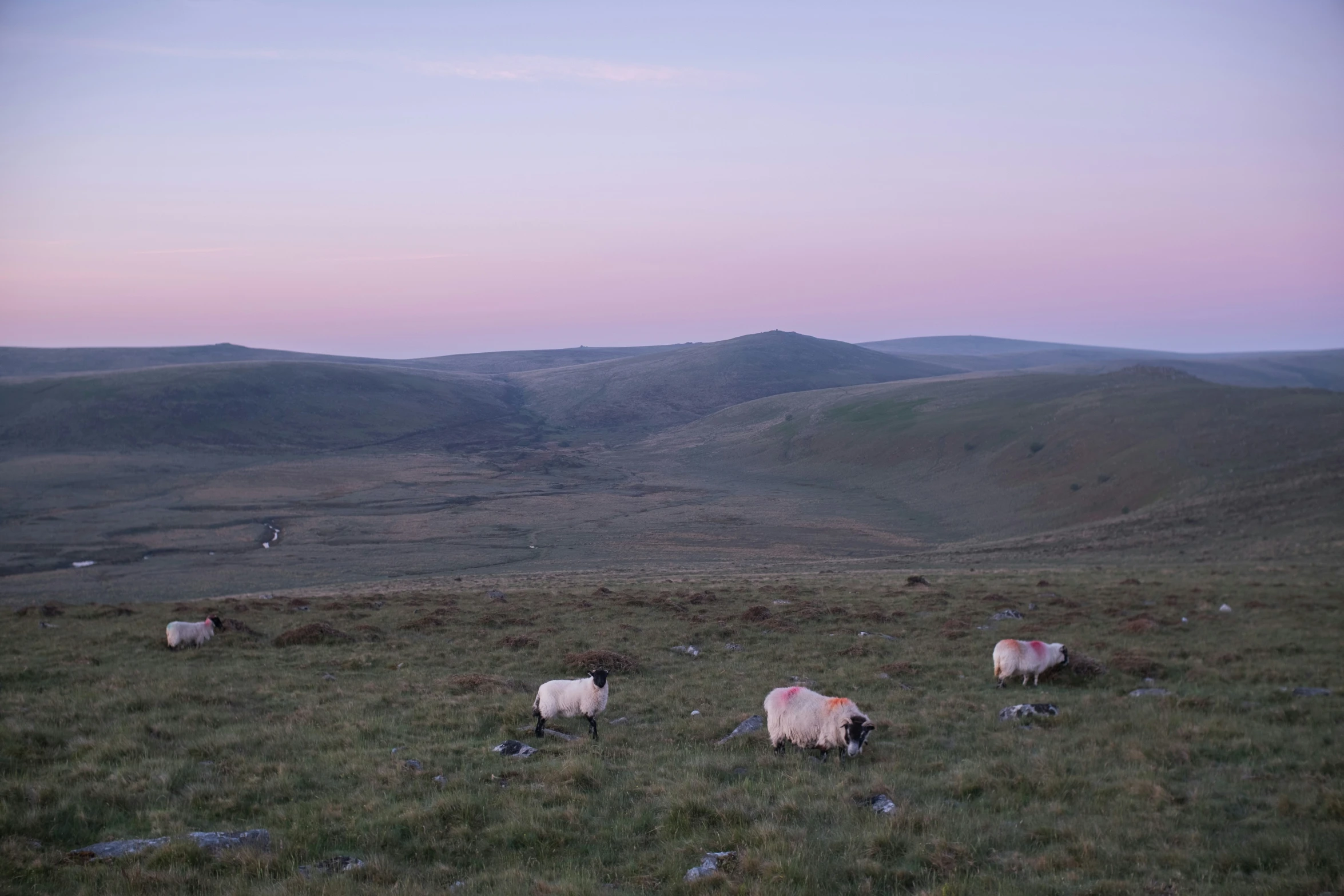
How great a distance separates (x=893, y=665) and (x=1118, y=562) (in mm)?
24959

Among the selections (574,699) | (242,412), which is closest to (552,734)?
(574,699)

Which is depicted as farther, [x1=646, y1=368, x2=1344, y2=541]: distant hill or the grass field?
[x1=646, y1=368, x2=1344, y2=541]: distant hill

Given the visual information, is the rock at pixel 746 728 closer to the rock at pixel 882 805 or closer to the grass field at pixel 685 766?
the grass field at pixel 685 766

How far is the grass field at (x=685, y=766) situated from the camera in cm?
675

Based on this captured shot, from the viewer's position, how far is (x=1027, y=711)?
12055 millimetres

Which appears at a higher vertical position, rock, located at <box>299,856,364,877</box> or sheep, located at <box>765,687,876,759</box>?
rock, located at <box>299,856,364,877</box>

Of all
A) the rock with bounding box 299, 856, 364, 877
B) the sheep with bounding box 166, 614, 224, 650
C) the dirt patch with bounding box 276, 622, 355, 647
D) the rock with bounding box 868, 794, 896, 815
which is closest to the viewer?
the rock with bounding box 299, 856, 364, 877

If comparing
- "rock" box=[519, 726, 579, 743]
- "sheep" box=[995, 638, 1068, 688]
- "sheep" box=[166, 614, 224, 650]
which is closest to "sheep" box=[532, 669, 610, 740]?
"rock" box=[519, 726, 579, 743]

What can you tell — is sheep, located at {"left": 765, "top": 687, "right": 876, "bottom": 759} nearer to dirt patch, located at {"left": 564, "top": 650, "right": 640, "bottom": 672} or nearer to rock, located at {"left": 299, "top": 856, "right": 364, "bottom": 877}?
rock, located at {"left": 299, "top": 856, "right": 364, "bottom": 877}

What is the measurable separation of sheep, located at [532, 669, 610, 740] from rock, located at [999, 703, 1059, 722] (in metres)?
6.25

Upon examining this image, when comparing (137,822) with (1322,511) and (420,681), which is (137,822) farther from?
(1322,511)

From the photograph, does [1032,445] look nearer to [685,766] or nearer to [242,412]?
[685,766]

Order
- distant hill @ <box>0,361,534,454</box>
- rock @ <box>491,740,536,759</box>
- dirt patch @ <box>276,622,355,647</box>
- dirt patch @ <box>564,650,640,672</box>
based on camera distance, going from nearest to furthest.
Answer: rock @ <box>491,740,536,759</box>
dirt patch @ <box>564,650,640,672</box>
dirt patch @ <box>276,622,355,647</box>
distant hill @ <box>0,361,534,454</box>

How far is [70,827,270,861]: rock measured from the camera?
23.0 feet
